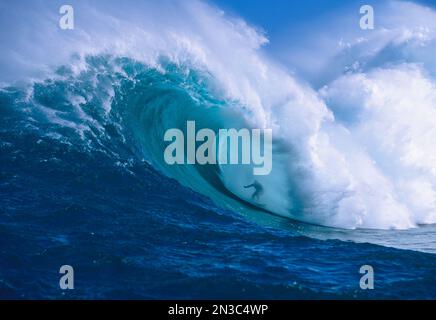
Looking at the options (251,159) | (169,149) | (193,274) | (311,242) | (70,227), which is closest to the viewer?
(193,274)

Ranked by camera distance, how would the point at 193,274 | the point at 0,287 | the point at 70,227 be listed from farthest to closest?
1. the point at 70,227
2. the point at 193,274
3. the point at 0,287

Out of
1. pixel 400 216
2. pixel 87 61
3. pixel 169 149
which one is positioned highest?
pixel 87 61

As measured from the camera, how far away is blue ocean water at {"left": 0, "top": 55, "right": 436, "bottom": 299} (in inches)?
273

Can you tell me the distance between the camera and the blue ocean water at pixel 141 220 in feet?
22.7

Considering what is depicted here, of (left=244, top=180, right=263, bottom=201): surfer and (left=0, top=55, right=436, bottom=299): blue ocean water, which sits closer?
(left=0, top=55, right=436, bottom=299): blue ocean water

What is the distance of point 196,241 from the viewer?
8.61 meters

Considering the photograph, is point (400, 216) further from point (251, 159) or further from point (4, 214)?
point (4, 214)

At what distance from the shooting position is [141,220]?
29.5 ft

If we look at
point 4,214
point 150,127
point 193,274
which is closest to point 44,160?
point 4,214

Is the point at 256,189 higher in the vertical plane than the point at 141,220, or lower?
higher

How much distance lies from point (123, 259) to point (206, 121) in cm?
709

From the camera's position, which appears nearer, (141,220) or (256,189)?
(141,220)

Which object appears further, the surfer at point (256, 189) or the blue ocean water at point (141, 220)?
the surfer at point (256, 189)

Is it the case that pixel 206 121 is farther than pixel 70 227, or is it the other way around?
pixel 206 121
